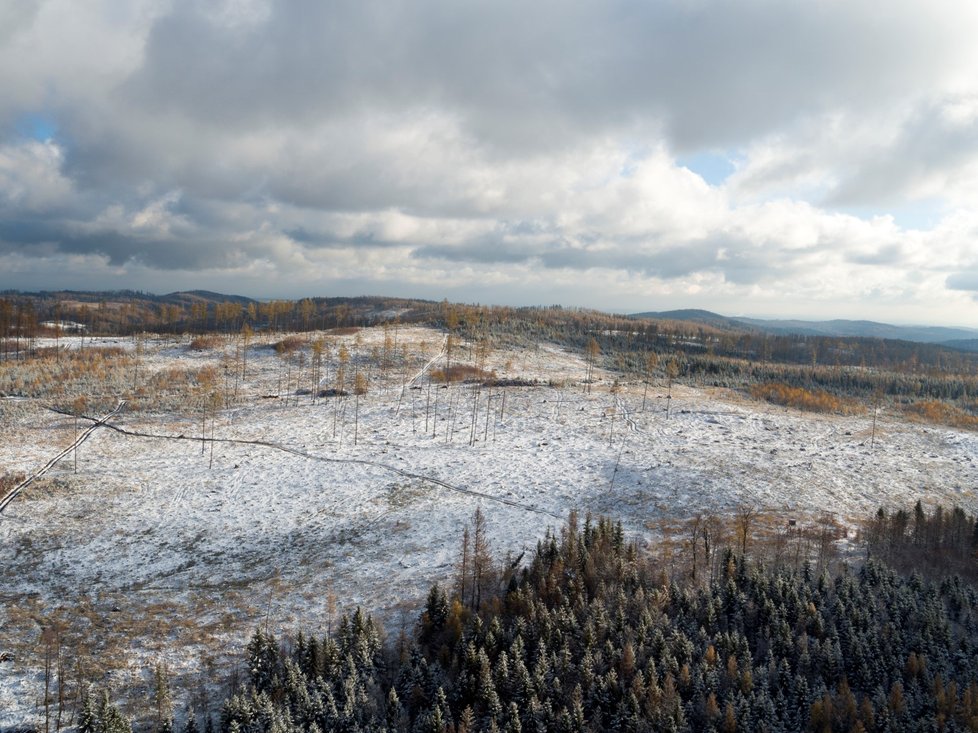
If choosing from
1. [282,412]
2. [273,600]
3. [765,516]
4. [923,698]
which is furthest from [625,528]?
[282,412]

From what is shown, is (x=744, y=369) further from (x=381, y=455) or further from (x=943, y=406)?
(x=381, y=455)

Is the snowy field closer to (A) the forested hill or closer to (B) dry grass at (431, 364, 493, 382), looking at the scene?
(A) the forested hill

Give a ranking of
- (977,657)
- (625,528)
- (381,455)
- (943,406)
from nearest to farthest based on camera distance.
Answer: (977,657) → (625,528) → (381,455) → (943,406)

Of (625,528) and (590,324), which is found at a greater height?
(590,324)

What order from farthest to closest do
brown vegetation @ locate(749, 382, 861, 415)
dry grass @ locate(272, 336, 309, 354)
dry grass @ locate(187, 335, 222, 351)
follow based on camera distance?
dry grass @ locate(272, 336, 309, 354), dry grass @ locate(187, 335, 222, 351), brown vegetation @ locate(749, 382, 861, 415)

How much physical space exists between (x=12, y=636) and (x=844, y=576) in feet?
125

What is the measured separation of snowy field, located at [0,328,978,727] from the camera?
25.6 meters

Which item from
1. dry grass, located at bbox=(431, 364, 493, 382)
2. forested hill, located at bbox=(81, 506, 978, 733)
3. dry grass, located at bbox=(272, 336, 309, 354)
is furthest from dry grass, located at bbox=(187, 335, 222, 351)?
forested hill, located at bbox=(81, 506, 978, 733)

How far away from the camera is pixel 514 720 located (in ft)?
60.0

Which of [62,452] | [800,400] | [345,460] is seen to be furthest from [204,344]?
[800,400]

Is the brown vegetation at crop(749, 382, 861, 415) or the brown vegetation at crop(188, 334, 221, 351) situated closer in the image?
the brown vegetation at crop(749, 382, 861, 415)

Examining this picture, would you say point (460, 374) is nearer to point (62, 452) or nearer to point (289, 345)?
point (289, 345)

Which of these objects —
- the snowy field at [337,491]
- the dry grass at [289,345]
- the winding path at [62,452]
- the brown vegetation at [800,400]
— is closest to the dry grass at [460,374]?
the snowy field at [337,491]

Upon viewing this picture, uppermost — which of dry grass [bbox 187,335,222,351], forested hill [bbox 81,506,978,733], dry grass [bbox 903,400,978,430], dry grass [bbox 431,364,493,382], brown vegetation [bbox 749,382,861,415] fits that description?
dry grass [bbox 187,335,222,351]
